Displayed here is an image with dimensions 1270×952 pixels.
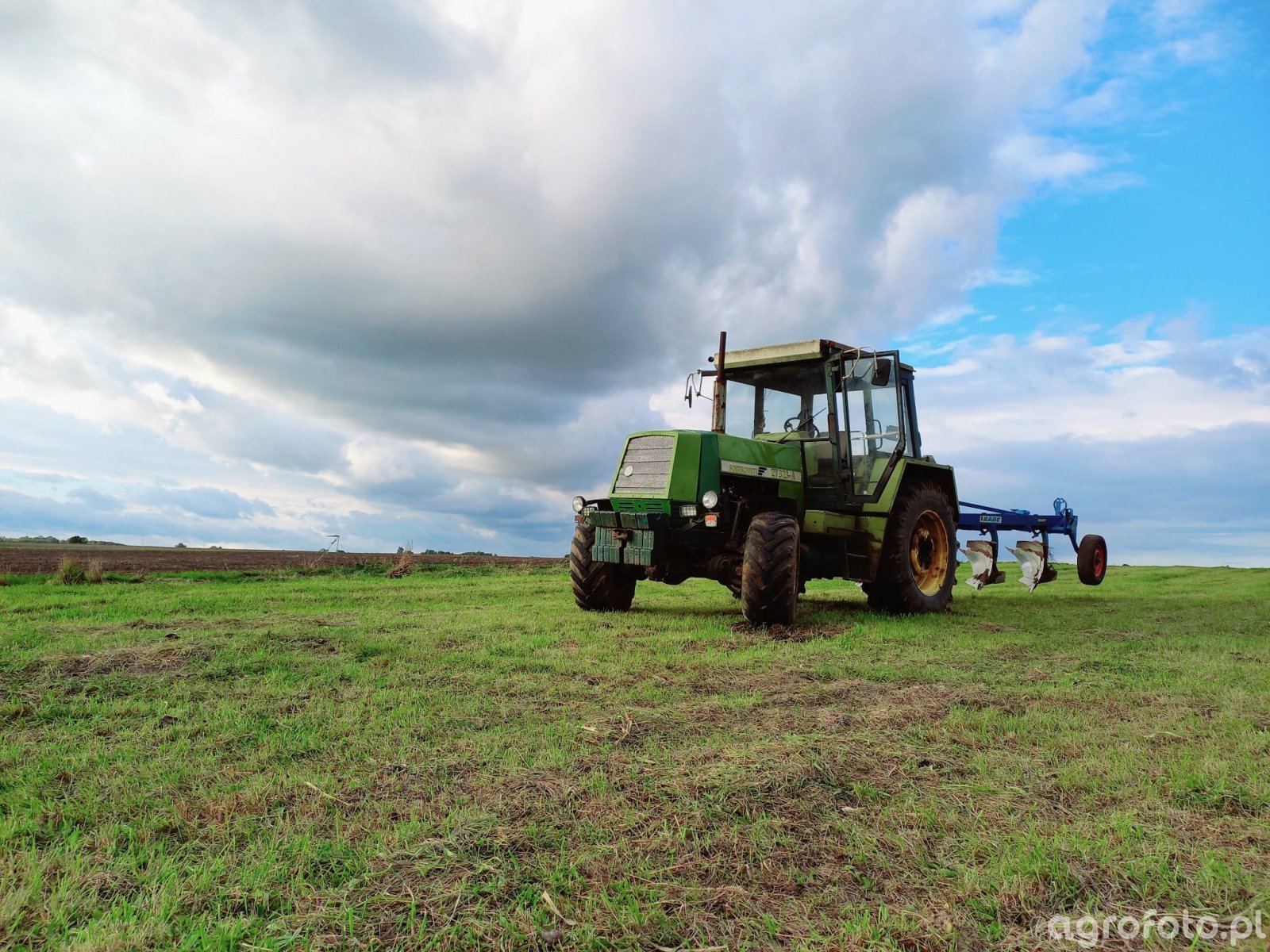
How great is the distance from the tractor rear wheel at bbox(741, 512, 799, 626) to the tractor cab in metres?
1.66

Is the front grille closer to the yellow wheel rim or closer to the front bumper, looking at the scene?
the front bumper

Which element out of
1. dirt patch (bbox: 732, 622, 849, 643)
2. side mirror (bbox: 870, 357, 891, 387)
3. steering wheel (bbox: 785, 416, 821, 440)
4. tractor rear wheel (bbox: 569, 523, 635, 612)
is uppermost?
side mirror (bbox: 870, 357, 891, 387)

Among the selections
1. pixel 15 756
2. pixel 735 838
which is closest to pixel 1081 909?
pixel 735 838

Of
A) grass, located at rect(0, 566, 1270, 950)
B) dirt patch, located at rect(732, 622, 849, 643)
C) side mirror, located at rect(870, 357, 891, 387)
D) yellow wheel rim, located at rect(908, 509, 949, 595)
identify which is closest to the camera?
grass, located at rect(0, 566, 1270, 950)

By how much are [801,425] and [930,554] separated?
266cm

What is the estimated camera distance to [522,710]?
4.48 meters

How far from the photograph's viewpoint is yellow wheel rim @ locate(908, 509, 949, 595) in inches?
397

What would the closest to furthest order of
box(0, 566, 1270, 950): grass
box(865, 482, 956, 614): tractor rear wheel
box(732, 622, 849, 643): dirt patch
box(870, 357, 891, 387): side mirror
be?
1. box(0, 566, 1270, 950): grass
2. box(732, 622, 849, 643): dirt patch
3. box(870, 357, 891, 387): side mirror
4. box(865, 482, 956, 614): tractor rear wheel

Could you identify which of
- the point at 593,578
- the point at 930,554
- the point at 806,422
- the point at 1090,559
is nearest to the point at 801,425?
the point at 806,422

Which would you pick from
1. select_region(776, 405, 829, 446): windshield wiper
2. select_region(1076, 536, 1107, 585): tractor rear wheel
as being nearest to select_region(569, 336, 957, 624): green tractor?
select_region(776, 405, 829, 446): windshield wiper

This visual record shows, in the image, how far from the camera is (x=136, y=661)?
224 inches

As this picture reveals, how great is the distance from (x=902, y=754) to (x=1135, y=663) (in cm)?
383

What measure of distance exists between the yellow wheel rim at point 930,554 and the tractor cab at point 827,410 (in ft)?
3.33

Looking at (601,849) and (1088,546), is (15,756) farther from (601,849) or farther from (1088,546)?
(1088,546)
